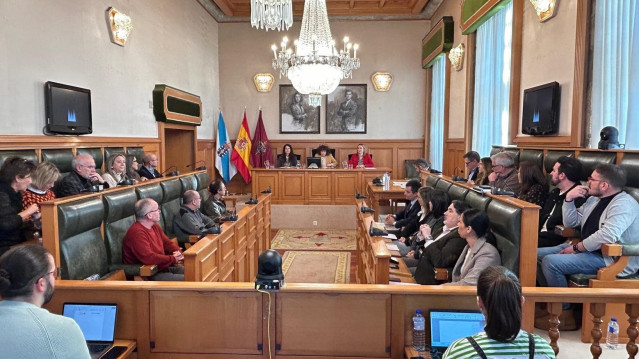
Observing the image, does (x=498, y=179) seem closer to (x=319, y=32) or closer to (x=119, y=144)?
(x=319, y=32)

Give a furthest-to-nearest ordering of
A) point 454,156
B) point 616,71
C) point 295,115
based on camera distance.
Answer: point 295,115 → point 454,156 → point 616,71

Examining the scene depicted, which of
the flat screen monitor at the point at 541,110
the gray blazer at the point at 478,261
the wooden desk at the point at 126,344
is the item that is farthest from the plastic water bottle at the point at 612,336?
the wooden desk at the point at 126,344

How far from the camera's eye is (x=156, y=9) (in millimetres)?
6941

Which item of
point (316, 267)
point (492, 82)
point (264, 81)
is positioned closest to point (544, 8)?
point (492, 82)

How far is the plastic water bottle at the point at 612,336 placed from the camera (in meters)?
2.68

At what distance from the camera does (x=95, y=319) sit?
2041 mm

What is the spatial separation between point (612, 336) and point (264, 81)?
345 inches

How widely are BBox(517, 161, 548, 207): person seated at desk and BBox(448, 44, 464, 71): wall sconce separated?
3906mm

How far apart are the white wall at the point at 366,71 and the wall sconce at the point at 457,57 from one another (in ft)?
8.62

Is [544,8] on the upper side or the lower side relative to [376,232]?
upper

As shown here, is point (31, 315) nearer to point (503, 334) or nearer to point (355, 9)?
point (503, 334)

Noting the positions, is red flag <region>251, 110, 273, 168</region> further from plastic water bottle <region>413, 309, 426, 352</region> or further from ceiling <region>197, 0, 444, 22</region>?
plastic water bottle <region>413, 309, 426, 352</region>

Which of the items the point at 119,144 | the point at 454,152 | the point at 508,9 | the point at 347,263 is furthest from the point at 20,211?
the point at 454,152

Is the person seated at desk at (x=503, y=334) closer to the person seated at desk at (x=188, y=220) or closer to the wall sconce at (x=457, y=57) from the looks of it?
the person seated at desk at (x=188, y=220)
